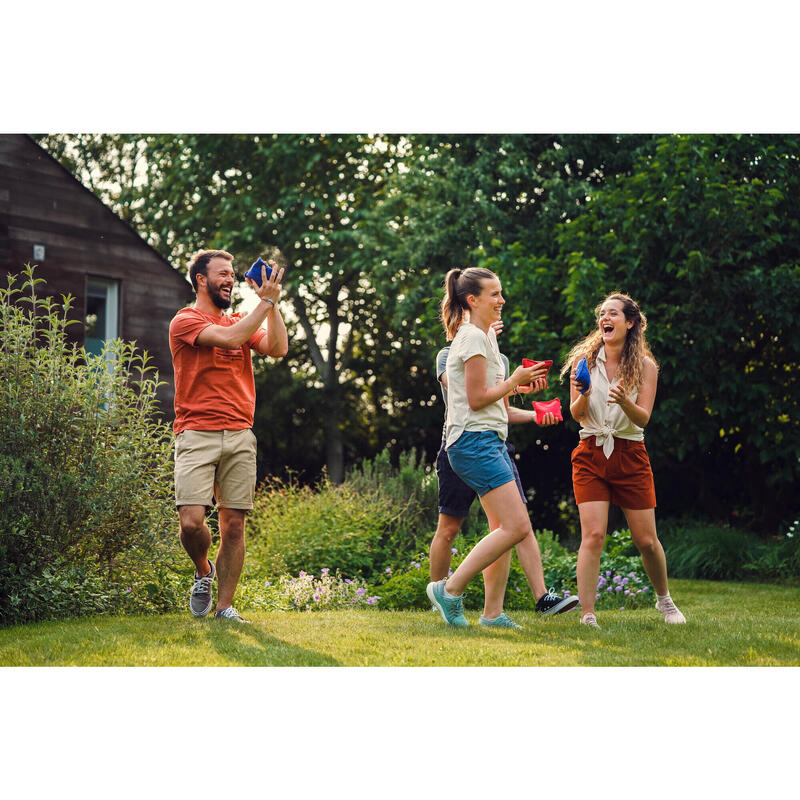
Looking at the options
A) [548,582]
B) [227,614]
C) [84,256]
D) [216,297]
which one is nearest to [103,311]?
[84,256]

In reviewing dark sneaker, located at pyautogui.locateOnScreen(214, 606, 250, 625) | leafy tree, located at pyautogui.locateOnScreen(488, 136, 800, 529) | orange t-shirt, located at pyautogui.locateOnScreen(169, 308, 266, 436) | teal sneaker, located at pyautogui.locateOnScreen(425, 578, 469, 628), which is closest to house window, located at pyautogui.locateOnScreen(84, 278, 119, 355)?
leafy tree, located at pyautogui.locateOnScreen(488, 136, 800, 529)

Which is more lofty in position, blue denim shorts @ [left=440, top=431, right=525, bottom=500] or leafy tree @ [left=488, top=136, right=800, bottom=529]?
leafy tree @ [left=488, top=136, right=800, bottom=529]

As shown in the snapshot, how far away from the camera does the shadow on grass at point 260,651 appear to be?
13.4 ft

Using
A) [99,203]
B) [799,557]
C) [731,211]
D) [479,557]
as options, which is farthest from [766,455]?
[99,203]

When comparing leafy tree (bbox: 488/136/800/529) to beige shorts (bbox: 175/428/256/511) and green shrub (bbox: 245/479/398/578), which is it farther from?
beige shorts (bbox: 175/428/256/511)

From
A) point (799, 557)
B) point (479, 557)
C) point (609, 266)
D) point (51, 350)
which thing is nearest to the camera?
point (479, 557)

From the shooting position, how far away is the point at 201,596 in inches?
201

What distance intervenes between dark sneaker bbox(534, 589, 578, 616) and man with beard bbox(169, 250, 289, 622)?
1.85m

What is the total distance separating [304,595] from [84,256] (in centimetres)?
731

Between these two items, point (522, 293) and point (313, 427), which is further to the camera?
point (313, 427)

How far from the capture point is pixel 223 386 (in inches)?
197

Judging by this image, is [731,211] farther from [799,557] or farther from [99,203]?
[99,203]

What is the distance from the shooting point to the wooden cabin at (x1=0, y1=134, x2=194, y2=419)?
11461 mm

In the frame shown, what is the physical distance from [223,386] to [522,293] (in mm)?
7649
